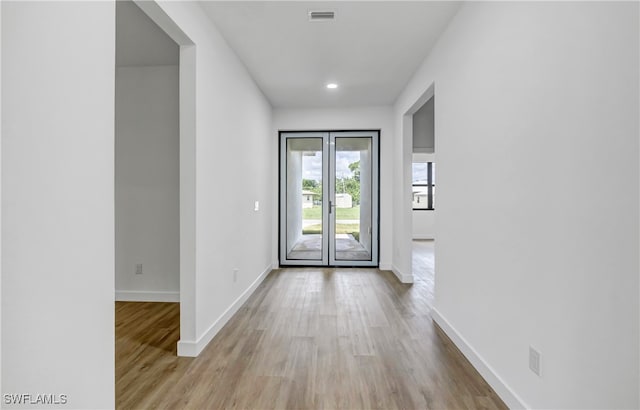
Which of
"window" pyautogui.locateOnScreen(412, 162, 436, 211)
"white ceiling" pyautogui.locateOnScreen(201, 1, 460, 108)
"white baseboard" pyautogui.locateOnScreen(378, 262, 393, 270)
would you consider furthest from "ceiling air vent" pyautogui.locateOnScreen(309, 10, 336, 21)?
"window" pyautogui.locateOnScreen(412, 162, 436, 211)

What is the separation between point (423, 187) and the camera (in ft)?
33.8

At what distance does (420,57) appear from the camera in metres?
3.49

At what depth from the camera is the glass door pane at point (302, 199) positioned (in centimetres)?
560

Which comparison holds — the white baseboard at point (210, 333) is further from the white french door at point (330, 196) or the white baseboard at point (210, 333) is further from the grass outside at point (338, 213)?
the grass outside at point (338, 213)

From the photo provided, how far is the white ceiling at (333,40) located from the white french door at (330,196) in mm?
1124

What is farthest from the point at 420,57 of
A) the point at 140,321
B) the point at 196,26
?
the point at 140,321

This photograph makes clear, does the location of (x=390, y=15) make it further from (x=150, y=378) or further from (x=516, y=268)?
(x=150, y=378)

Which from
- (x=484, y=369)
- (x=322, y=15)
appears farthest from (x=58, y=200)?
(x=484, y=369)

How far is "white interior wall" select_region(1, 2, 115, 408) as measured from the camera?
1102 mm

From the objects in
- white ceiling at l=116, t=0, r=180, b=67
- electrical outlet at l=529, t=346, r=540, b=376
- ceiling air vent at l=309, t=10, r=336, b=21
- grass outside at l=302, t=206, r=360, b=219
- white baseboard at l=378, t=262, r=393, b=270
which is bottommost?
white baseboard at l=378, t=262, r=393, b=270

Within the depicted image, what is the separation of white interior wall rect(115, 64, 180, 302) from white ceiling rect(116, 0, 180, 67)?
20cm

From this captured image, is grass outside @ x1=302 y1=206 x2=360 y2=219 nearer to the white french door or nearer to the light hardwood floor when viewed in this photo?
the white french door

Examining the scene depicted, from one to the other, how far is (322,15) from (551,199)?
2.18 metres

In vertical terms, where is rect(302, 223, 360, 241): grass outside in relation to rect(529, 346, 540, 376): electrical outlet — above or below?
above
